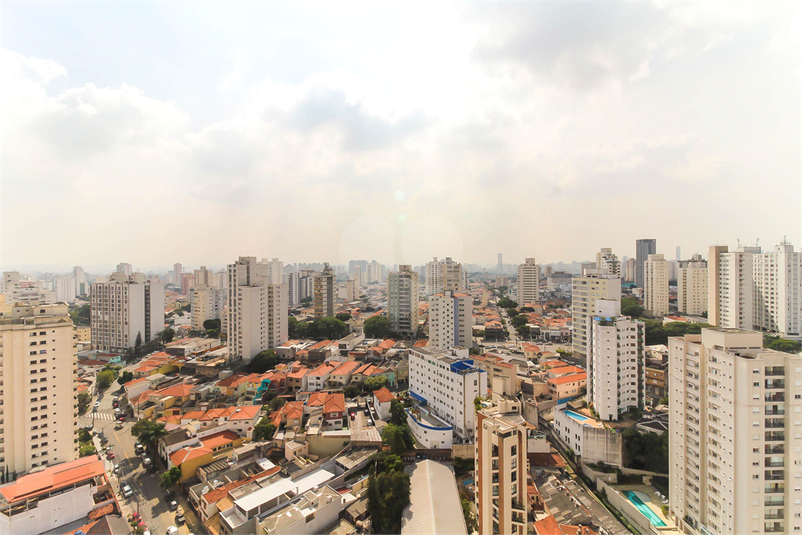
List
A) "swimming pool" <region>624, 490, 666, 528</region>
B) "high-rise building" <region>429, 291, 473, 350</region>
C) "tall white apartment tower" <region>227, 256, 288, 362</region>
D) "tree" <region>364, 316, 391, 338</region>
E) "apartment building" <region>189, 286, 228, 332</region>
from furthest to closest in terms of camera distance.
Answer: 1. "apartment building" <region>189, 286, 228, 332</region>
2. "tree" <region>364, 316, 391, 338</region>
3. "high-rise building" <region>429, 291, 473, 350</region>
4. "tall white apartment tower" <region>227, 256, 288, 362</region>
5. "swimming pool" <region>624, 490, 666, 528</region>

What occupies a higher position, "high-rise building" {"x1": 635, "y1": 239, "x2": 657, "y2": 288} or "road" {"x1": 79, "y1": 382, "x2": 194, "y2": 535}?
"high-rise building" {"x1": 635, "y1": 239, "x2": 657, "y2": 288}

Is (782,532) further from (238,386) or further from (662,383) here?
(238,386)

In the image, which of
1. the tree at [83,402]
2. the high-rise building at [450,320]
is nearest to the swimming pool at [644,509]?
the high-rise building at [450,320]

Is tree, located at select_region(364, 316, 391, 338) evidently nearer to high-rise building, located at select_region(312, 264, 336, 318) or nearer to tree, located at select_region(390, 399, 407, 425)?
high-rise building, located at select_region(312, 264, 336, 318)

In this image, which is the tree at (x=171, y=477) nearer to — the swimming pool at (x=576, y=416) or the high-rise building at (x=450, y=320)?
the swimming pool at (x=576, y=416)

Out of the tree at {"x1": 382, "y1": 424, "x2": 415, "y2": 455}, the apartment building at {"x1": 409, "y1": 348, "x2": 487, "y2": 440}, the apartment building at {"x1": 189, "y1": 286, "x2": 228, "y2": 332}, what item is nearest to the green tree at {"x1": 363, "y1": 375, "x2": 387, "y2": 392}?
the apartment building at {"x1": 409, "y1": 348, "x2": 487, "y2": 440}

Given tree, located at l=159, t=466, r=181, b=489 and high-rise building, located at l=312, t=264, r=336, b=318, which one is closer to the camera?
tree, located at l=159, t=466, r=181, b=489
